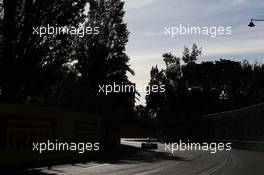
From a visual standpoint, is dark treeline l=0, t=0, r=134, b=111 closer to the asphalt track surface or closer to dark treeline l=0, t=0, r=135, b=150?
dark treeline l=0, t=0, r=135, b=150

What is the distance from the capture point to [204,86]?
407 ft

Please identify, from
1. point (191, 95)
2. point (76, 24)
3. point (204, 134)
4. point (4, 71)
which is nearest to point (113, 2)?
point (76, 24)

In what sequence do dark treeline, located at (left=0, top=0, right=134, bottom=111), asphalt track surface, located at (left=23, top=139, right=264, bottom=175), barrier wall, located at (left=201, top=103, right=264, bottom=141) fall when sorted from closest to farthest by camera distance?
asphalt track surface, located at (left=23, top=139, right=264, bottom=175) → dark treeline, located at (left=0, top=0, right=134, bottom=111) → barrier wall, located at (left=201, top=103, right=264, bottom=141)

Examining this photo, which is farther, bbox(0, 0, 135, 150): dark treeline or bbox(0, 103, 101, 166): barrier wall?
bbox(0, 0, 135, 150): dark treeline

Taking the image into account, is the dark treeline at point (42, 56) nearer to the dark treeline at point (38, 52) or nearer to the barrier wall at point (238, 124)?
the dark treeline at point (38, 52)

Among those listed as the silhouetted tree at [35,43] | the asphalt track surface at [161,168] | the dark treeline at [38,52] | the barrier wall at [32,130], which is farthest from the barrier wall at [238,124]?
the barrier wall at [32,130]

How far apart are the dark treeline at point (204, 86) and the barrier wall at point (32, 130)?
85.5 meters

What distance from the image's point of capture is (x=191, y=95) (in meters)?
118

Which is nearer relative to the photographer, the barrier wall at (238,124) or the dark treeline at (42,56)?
the dark treeline at (42,56)

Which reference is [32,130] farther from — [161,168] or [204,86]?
[204,86]

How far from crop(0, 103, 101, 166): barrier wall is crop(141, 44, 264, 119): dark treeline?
280 ft

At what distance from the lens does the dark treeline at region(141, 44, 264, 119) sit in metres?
118

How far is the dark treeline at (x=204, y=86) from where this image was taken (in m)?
118

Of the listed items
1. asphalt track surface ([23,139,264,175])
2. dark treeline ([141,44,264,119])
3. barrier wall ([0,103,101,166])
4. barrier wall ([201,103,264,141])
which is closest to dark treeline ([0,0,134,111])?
barrier wall ([0,103,101,166])
